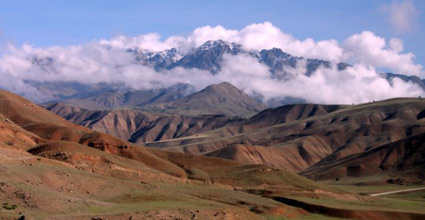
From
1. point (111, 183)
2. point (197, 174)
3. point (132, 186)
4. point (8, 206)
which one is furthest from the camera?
point (197, 174)

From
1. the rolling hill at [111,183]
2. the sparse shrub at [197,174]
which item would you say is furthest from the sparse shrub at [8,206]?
the sparse shrub at [197,174]

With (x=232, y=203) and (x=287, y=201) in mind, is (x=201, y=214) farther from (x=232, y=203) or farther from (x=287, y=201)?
(x=287, y=201)

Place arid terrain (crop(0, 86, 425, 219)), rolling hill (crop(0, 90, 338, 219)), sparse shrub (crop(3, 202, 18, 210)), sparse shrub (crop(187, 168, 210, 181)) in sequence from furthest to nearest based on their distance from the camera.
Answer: sparse shrub (crop(187, 168, 210, 181)) → arid terrain (crop(0, 86, 425, 219)) → rolling hill (crop(0, 90, 338, 219)) → sparse shrub (crop(3, 202, 18, 210))

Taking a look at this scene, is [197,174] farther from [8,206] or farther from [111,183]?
[8,206]

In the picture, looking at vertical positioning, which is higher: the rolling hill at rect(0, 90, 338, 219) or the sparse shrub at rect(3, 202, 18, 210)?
the rolling hill at rect(0, 90, 338, 219)

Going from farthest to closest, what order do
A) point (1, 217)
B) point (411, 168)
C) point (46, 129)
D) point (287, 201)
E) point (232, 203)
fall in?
point (411, 168) → point (46, 129) → point (287, 201) → point (232, 203) → point (1, 217)

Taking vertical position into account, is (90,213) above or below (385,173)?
below

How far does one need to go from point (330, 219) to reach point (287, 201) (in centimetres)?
988

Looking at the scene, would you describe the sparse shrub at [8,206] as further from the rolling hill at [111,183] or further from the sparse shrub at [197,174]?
the sparse shrub at [197,174]

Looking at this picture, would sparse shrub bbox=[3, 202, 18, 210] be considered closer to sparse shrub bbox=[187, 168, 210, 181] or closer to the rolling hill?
the rolling hill

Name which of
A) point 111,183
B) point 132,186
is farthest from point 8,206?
point 132,186

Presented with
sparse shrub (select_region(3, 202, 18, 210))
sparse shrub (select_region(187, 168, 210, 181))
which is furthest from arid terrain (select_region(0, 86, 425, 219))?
sparse shrub (select_region(187, 168, 210, 181))

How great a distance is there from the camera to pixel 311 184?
116 metres

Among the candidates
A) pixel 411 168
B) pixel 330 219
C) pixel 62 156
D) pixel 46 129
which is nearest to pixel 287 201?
pixel 330 219
